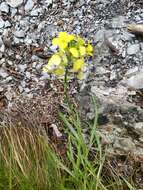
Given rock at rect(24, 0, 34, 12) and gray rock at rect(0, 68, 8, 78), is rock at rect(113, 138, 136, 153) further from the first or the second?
rock at rect(24, 0, 34, 12)

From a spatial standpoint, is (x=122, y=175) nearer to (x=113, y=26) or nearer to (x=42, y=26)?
(x=113, y=26)

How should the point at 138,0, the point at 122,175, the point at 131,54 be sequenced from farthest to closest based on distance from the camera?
the point at 138,0 → the point at 131,54 → the point at 122,175

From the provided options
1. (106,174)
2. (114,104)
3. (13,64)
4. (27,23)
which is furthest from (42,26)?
(106,174)

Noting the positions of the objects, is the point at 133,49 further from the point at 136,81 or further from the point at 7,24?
the point at 7,24

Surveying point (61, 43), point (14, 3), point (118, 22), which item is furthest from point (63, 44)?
point (14, 3)

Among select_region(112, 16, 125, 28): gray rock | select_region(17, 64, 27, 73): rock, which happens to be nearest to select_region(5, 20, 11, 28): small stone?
select_region(17, 64, 27, 73): rock

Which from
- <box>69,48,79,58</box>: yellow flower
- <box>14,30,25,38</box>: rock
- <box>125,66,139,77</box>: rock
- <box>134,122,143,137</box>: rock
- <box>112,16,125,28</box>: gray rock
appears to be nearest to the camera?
<box>69,48,79,58</box>: yellow flower

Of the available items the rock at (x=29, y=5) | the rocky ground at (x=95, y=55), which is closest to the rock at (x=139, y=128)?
the rocky ground at (x=95, y=55)
